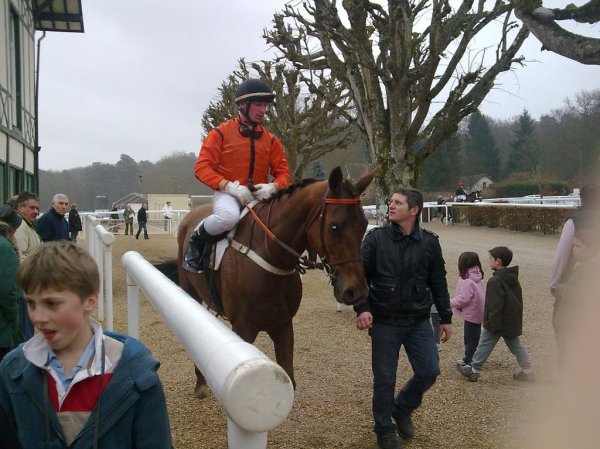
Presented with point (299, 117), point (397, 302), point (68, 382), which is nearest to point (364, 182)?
point (397, 302)

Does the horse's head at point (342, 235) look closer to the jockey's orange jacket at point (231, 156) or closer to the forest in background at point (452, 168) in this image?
the jockey's orange jacket at point (231, 156)

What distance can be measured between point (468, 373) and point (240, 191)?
2.94 meters

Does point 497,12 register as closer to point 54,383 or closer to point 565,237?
point 565,237

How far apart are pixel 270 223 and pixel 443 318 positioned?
1.49 metres

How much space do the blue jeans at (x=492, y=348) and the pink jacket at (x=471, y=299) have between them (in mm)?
244

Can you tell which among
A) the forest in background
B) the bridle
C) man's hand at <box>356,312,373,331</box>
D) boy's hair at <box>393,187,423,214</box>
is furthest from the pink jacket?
the forest in background

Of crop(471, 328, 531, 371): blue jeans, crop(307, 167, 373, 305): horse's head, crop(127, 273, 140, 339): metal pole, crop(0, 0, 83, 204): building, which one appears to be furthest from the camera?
crop(0, 0, 83, 204): building

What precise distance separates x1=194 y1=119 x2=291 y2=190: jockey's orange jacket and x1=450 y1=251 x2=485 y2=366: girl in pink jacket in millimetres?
2229

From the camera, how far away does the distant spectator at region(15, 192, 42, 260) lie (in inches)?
221

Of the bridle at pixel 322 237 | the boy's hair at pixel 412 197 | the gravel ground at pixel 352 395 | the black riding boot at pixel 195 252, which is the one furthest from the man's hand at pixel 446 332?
the black riding boot at pixel 195 252

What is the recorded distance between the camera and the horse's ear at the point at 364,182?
3.59m

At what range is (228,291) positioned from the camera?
393cm

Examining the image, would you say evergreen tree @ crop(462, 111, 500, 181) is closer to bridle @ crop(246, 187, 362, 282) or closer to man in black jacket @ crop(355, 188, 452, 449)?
man in black jacket @ crop(355, 188, 452, 449)

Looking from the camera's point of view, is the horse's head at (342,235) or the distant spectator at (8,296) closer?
the horse's head at (342,235)
